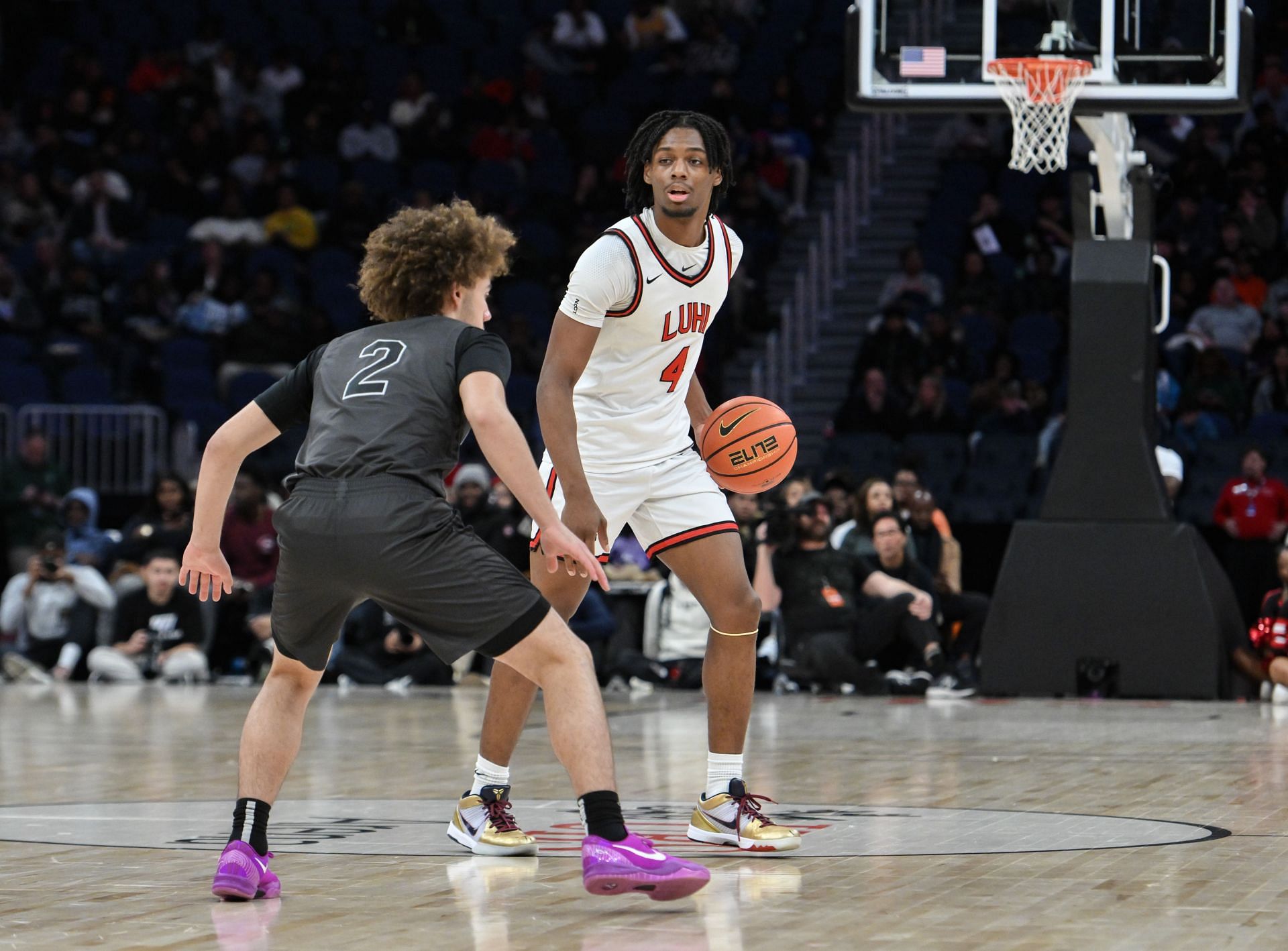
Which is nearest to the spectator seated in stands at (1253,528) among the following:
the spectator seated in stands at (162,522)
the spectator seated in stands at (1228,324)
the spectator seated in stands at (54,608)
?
the spectator seated in stands at (1228,324)

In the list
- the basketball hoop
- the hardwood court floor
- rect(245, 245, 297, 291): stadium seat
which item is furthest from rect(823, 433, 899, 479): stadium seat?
rect(245, 245, 297, 291): stadium seat

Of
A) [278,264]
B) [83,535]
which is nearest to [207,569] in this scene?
[83,535]

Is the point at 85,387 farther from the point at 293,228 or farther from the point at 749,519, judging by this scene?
the point at 749,519

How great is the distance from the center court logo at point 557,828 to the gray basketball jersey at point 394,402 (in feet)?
4.38

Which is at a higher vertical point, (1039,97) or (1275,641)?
(1039,97)

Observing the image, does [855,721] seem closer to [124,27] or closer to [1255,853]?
[1255,853]

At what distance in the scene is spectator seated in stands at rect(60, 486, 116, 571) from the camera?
51.8 feet

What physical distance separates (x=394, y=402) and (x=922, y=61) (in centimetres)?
717

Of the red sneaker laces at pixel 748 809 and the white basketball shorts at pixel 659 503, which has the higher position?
the white basketball shorts at pixel 659 503

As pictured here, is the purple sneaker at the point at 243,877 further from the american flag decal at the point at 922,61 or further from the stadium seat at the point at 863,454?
the stadium seat at the point at 863,454

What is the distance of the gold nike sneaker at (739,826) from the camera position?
5648 millimetres

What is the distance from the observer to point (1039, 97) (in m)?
11.0

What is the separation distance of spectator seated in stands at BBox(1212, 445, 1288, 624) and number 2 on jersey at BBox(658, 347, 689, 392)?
9.12 meters

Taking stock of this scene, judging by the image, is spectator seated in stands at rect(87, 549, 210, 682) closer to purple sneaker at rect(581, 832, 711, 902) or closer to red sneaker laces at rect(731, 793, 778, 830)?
red sneaker laces at rect(731, 793, 778, 830)
